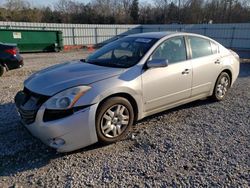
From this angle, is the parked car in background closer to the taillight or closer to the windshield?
the taillight

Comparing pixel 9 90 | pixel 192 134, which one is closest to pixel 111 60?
pixel 192 134

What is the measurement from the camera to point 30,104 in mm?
3131

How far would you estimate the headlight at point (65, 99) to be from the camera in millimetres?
2916

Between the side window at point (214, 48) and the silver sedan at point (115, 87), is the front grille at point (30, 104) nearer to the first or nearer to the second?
the silver sedan at point (115, 87)

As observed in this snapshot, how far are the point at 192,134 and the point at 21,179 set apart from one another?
2535 millimetres

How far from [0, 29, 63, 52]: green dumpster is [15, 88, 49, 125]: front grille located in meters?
14.0

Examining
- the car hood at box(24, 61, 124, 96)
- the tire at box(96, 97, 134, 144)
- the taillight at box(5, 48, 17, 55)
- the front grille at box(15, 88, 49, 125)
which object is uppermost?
the car hood at box(24, 61, 124, 96)

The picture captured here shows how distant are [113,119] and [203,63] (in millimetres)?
2324

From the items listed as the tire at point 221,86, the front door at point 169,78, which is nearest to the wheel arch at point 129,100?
the front door at point 169,78

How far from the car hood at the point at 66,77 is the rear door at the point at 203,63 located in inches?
67.6

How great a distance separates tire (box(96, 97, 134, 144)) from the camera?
3221 millimetres

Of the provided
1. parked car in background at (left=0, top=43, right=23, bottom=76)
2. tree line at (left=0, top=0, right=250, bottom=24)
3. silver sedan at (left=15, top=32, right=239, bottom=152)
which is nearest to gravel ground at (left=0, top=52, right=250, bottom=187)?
silver sedan at (left=15, top=32, right=239, bottom=152)

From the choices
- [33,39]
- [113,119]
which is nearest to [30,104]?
[113,119]

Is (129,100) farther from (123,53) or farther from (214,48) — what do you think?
(214,48)
